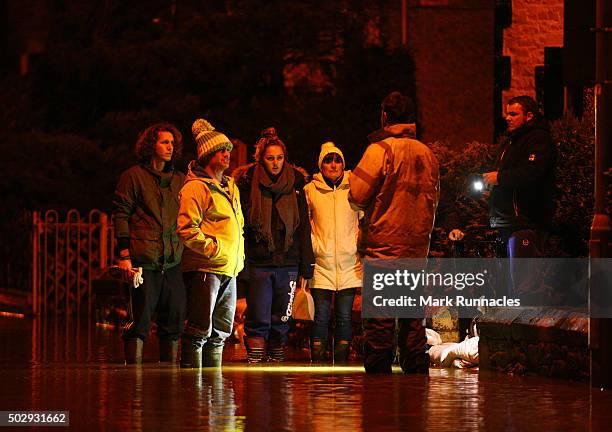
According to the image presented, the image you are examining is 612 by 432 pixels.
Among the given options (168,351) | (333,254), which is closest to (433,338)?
(333,254)

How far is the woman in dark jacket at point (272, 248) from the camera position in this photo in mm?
15883

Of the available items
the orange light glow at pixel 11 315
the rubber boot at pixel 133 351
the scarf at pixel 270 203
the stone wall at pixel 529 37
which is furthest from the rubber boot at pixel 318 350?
the orange light glow at pixel 11 315

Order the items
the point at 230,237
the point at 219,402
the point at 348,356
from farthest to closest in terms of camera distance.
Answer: the point at 348,356, the point at 230,237, the point at 219,402

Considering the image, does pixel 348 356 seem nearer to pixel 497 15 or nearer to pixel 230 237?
pixel 230 237

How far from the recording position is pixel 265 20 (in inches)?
1358

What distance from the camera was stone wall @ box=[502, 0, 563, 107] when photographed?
76.1ft

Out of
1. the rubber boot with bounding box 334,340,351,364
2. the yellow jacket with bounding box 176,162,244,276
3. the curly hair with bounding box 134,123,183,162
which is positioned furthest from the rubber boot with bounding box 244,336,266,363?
the curly hair with bounding box 134,123,183,162

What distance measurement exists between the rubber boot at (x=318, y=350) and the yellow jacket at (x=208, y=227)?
4.97ft

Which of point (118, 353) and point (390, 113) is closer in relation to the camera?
point (390, 113)

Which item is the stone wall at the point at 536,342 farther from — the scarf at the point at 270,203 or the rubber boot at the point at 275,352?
the scarf at the point at 270,203

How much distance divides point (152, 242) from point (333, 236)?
1810 millimetres

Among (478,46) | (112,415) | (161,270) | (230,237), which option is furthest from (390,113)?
(478,46)

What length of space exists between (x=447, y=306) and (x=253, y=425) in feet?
21.7

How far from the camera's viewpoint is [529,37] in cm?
2367
